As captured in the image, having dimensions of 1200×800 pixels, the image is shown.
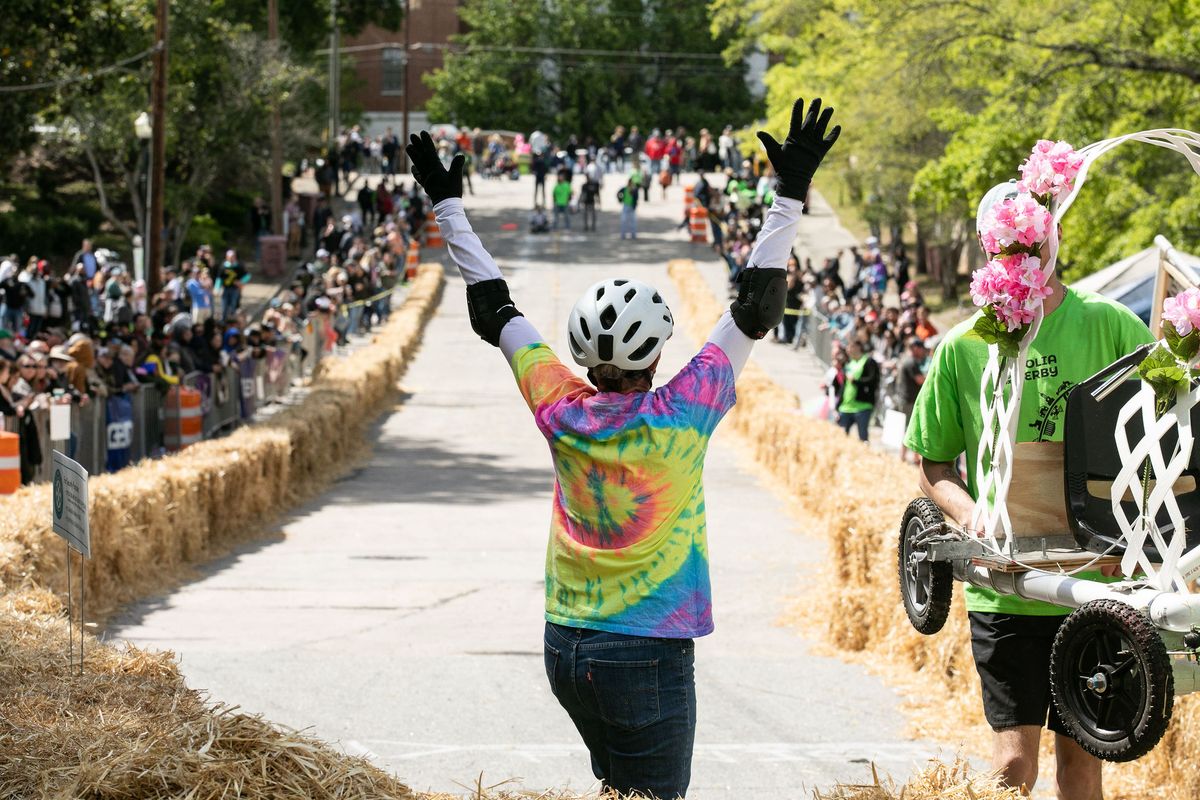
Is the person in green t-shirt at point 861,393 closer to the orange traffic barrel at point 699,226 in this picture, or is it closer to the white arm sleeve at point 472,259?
the white arm sleeve at point 472,259

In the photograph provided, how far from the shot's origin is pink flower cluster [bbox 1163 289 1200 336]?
426cm

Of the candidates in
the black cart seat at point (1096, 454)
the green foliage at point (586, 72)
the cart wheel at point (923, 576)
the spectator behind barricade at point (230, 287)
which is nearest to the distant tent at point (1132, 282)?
the cart wheel at point (923, 576)

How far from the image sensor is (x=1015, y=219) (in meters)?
4.88

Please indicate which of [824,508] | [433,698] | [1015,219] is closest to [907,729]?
[433,698]

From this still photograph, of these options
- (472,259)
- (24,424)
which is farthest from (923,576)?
(24,424)

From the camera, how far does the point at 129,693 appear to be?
493 centimetres

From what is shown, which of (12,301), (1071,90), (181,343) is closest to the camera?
(1071,90)

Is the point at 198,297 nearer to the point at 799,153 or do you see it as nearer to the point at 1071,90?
the point at 1071,90

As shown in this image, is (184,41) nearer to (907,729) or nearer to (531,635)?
(531,635)

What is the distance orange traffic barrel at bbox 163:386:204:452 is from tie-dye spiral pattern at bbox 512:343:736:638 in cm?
1623

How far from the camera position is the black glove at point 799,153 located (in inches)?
175

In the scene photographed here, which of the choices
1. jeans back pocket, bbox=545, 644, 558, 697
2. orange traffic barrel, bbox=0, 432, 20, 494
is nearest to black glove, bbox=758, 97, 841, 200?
jeans back pocket, bbox=545, 644, 558, 697

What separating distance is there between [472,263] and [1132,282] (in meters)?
12.0

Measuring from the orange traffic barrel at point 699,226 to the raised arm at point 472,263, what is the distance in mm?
47670
